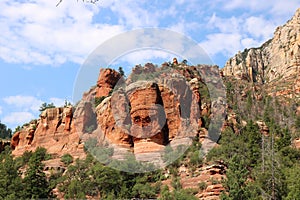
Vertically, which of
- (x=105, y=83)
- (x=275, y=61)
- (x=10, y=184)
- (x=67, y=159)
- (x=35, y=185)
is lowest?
(x=35, y=185)

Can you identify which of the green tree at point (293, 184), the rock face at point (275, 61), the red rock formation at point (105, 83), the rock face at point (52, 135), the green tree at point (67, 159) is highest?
the rock face at point (275, 61)

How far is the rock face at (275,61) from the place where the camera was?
301ft

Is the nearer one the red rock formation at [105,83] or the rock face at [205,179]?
the rock face at [205,179]

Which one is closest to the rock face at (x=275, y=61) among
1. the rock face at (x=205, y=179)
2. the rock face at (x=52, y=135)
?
the rock face at (x=52, y=135)

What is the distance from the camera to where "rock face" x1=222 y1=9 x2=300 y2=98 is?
→ 91.8 meters

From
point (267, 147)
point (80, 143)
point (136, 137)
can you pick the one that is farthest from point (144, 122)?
point (267, 147)

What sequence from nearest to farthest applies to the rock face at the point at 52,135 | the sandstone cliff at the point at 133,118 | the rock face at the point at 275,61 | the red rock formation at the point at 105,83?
the sandstone cliff at the point at 133,118
the rock face at the point at 52,135
the red rock formation at the point at 105,83
the rock face at the point at 275,61

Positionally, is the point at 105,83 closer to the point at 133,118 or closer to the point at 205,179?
the point at 133,118

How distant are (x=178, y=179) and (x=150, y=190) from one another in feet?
10.9

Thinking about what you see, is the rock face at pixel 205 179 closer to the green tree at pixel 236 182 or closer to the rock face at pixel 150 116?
the green tree at pixel 236 182

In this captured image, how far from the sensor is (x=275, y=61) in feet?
346

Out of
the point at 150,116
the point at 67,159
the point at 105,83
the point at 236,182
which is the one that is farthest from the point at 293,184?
the point at 105,83

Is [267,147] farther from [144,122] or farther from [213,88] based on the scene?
[213,88]

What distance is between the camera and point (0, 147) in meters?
61.8
